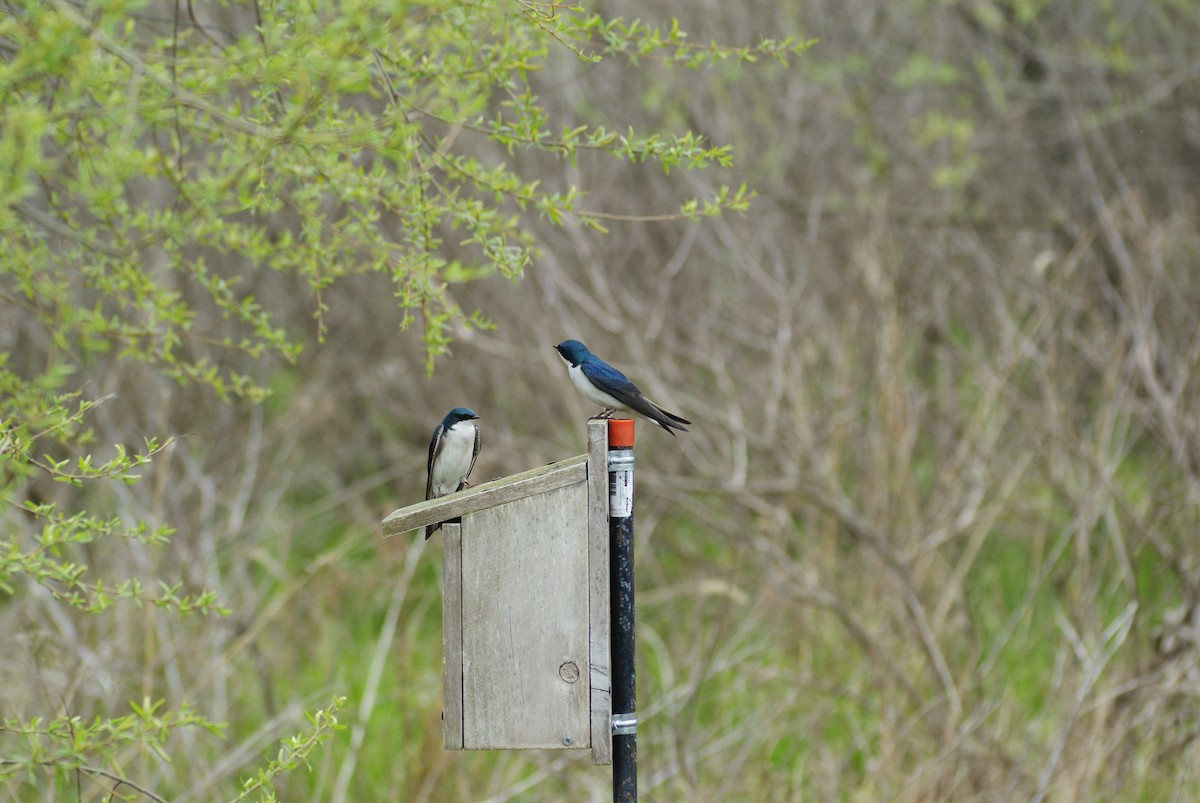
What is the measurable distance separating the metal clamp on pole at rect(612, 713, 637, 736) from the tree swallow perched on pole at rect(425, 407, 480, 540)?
589mm

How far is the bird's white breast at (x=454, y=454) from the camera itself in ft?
9.59

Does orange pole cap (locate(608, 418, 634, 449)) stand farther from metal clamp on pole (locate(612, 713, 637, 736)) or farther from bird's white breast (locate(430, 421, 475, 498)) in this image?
metal clamp on pole (locate(612, 713, 637, 736))

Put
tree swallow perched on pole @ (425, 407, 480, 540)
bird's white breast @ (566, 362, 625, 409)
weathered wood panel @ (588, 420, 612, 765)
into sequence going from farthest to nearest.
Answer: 1. tree swallow perched on pole @ (425, 407, 480, 540)
2. bird's white breast @ (566, 362, 625, 409)
3. weathered wood panel @ (588, 420, 612, 765)

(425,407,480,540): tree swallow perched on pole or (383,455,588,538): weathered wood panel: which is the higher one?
(425,407,480,540): tree swallow perched on pole

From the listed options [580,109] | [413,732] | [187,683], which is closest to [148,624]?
[187,683]

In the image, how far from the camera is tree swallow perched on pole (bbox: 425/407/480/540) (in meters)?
2.92

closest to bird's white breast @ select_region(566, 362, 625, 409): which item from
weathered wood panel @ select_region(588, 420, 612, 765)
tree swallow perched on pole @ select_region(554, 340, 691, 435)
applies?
tree swallow perched on pole @ select_region(554, 340, 691, 435)

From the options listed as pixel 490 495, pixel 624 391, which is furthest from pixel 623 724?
pixel 624 391

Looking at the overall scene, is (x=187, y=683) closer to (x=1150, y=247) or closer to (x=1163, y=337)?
(x=1150, y=247)

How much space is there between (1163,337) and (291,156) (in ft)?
15.3

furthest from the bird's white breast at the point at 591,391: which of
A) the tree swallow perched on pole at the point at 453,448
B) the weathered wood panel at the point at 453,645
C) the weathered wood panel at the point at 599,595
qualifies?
the weathered wood panel at the point at 453,645

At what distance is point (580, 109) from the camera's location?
24.0ft

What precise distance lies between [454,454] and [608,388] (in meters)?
0.45

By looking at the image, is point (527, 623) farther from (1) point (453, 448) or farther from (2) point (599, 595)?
(1) point (453, 448)
